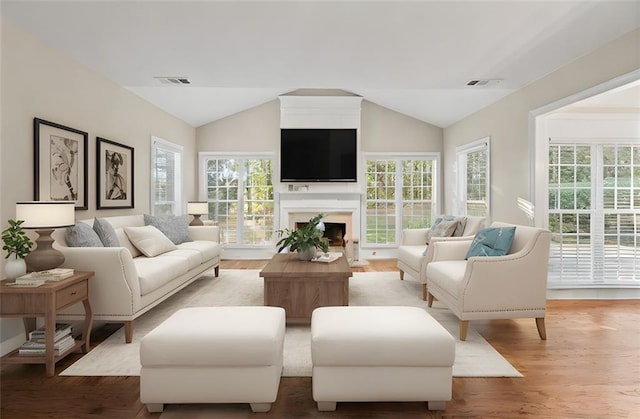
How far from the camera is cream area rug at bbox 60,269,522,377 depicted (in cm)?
259

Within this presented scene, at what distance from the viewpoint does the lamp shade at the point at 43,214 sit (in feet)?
8.87

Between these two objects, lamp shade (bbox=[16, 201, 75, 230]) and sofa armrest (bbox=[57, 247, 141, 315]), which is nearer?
lamp shade (bbox=[16, 201, 75, 230])

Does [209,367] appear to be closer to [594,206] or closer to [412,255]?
[412,255]

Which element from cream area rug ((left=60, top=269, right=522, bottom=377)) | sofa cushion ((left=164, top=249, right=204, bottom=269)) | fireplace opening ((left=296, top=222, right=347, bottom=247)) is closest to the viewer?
cream area rug ((left=60, top=269, right=522, bottom=377))

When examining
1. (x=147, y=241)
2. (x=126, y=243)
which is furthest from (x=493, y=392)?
(x=126, y=243)

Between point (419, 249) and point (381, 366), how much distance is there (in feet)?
10.0

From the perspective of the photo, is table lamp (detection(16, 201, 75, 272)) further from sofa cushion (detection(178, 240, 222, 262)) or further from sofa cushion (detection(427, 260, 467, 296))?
sofa cushion (detection(427, 260, 467, 296))

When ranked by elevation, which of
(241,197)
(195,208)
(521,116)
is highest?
(521,116)

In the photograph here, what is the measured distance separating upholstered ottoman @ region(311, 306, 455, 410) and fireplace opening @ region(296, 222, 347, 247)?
495 cm

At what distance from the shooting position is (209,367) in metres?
2.01

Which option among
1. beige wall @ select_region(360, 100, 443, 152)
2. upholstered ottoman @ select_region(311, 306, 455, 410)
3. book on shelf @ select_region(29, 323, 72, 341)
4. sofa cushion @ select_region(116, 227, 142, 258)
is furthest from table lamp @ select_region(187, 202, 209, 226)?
upholstered ottoman @ select_region(311, 306, 455, 410)

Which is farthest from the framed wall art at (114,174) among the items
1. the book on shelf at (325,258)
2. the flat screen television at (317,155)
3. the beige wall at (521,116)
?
the beige wall at (521,116)

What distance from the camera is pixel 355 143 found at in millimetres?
6938

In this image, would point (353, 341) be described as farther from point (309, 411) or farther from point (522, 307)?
point (522, 307)
